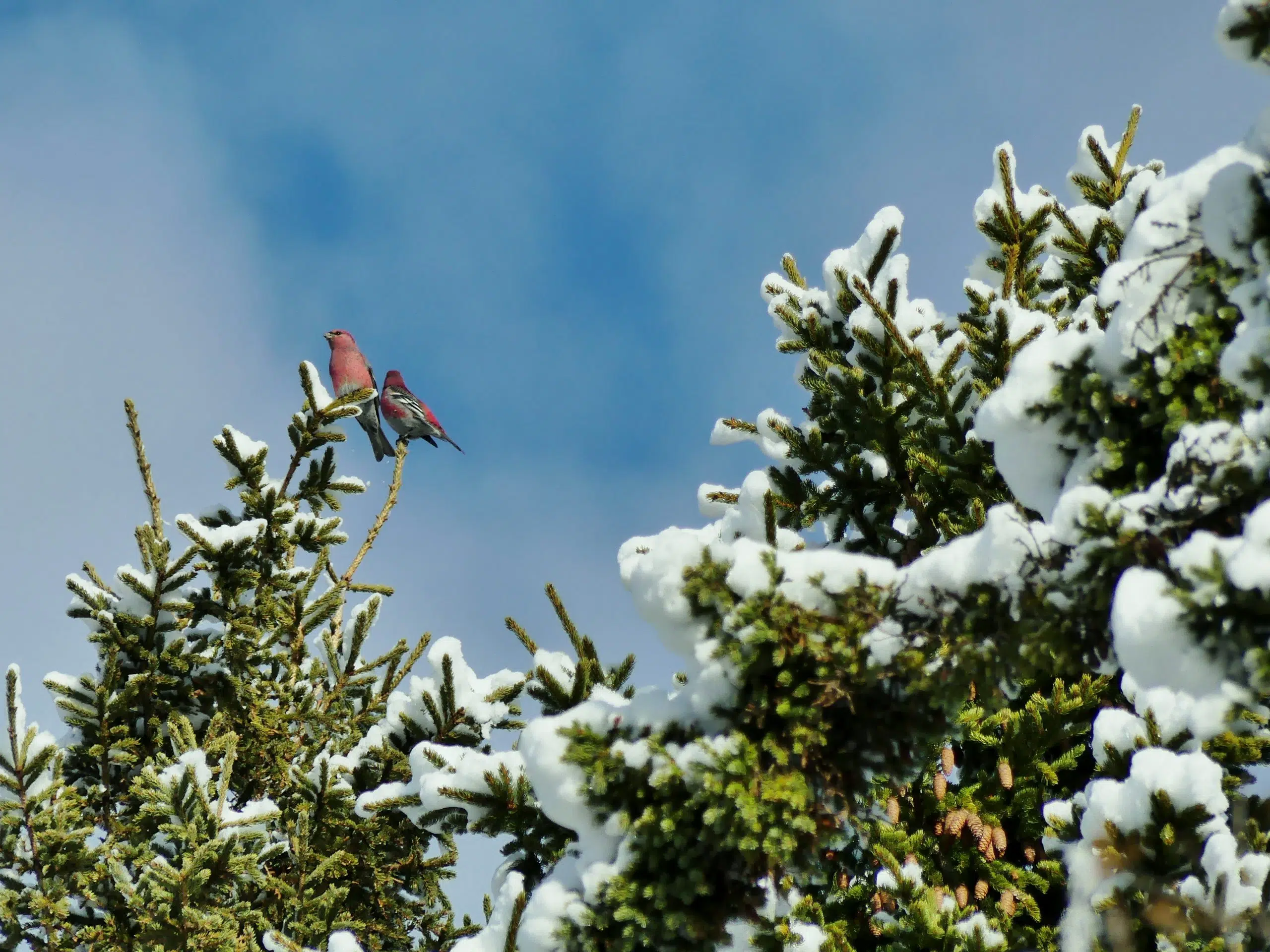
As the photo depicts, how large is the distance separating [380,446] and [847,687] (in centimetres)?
802

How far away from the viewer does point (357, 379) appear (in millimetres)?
10609

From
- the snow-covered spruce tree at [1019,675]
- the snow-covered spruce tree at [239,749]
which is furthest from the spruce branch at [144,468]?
the snow-covered spruce tree at [1019,675]

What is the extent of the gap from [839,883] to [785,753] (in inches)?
97.9

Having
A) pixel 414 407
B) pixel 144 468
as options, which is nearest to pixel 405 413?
pixel 414 407

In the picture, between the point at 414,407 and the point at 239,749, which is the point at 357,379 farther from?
the point at 239,749

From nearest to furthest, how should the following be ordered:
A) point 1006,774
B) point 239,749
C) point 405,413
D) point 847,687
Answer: point 847,687 < point 1006,774 < point 239,749 < point 405,413

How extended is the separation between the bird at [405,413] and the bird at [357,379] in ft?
0.45

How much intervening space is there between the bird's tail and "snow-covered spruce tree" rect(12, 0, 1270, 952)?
2.75 meters

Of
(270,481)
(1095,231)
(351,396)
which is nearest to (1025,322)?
(1095,231)

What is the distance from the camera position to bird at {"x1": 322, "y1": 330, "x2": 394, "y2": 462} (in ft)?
33.5

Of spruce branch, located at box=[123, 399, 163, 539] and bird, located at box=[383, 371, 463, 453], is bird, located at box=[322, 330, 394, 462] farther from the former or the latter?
spruce branch, located at box=[123, 399, 163, 539]

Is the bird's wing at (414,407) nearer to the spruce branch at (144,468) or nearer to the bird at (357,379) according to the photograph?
the bird at (357,379)

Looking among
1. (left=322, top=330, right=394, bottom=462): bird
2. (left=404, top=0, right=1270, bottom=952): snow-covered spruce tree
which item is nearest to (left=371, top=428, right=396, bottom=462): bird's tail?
(left=322, top=330, right=394, bottom=462): bird

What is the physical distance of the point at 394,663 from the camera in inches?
277
